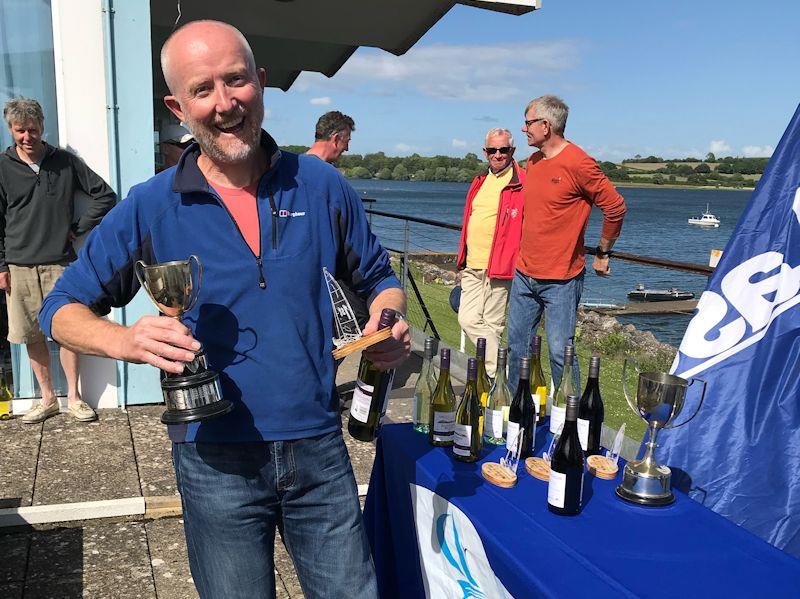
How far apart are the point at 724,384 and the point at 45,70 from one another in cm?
433

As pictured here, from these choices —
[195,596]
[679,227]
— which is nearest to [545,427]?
[195,596]

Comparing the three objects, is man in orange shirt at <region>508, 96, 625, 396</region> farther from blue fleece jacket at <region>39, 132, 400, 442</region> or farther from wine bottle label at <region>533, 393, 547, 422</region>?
blue fleece jacket at <region>39, 132, 400, 442</region>

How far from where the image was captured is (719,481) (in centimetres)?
222

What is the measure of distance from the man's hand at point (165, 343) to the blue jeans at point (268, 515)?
303 millimetres

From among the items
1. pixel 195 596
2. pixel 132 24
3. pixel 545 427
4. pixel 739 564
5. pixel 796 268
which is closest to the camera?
pixel 739 564

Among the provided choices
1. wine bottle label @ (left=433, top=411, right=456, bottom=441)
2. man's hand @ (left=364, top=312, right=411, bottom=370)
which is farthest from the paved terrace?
man's hand @ (left=364, top=312, right=411, bottom=370)

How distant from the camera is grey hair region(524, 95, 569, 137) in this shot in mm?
4176

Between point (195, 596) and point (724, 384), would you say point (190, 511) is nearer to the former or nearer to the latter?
point (195, 596)

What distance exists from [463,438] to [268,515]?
638 mm

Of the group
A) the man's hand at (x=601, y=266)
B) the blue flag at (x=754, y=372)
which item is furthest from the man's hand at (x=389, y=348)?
the man's hand at (x=601, y=266)

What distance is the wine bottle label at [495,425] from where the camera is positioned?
2135 millimetres

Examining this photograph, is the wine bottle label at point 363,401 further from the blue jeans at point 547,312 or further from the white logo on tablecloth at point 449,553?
the blue jeans at point 547,312

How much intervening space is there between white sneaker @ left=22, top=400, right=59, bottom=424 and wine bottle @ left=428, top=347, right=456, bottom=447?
3.13m

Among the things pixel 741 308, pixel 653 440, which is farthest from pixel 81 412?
pixel 741 308
